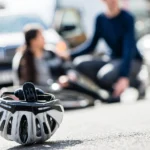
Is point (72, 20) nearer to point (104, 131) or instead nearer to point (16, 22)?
point (16, 22)

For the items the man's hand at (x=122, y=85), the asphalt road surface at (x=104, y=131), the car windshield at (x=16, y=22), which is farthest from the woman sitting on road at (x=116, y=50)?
the car windshield at (x=16, y=22)

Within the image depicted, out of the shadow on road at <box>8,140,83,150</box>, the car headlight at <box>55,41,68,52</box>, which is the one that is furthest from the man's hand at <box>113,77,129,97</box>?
the shadow on road at <box>8,140,83,150</box>

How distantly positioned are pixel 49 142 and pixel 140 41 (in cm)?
1522

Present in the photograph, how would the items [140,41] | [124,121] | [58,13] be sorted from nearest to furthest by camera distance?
[124,121], [140,41], [58,13]

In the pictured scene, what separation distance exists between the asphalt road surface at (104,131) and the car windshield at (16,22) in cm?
411

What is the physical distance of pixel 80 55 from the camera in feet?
41.9

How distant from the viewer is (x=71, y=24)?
2173cm

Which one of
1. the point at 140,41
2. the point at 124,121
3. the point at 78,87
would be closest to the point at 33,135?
the point at 124,121

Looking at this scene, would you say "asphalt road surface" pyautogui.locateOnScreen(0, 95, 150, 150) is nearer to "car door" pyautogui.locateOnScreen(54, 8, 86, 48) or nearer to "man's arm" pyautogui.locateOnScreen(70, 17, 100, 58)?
"man's arm" pyautogui.locateOnScreen(70, 17, 100, 58)

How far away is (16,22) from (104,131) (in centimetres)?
874

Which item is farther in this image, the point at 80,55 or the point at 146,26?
the point at 146,26

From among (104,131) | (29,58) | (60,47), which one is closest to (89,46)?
(29,58)

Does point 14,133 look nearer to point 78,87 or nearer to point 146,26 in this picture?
point 78,87

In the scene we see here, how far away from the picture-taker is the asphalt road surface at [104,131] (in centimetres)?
712
